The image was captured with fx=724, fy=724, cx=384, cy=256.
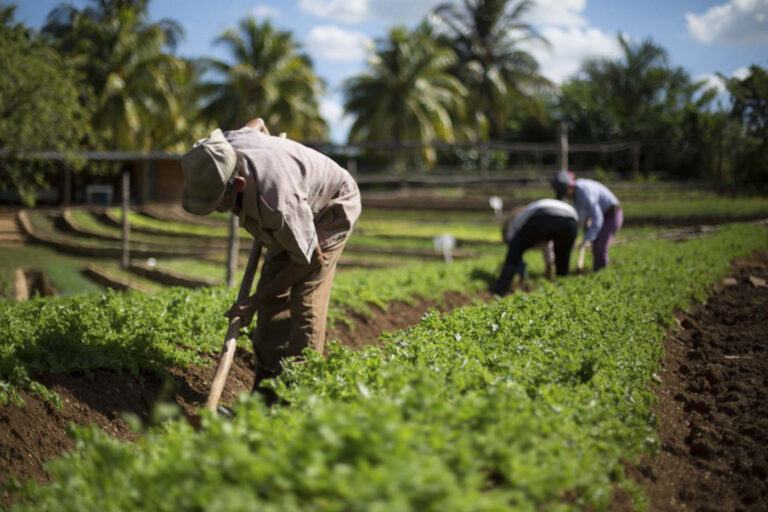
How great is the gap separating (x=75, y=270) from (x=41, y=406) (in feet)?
45.4

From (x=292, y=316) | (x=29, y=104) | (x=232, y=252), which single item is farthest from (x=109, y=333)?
(x=29, y=104)

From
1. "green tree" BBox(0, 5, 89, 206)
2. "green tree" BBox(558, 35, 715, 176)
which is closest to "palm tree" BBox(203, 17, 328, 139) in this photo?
"green tree" BBox(558, 35, 715, 176)

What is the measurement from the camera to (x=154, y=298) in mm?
6191

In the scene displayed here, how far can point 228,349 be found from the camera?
4.46 m

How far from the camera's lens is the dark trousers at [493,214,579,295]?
8.91 meters

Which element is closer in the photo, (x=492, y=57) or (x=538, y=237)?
(x=538, y=237)

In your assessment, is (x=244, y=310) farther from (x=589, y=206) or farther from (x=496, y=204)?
(x=496, y=204)

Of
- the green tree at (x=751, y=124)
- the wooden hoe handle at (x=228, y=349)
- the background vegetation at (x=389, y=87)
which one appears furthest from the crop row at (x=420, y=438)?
the background vegetation at (x=389, y=87)

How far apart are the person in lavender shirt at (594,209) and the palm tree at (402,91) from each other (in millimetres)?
26294

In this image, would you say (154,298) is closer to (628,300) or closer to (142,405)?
(142,405)

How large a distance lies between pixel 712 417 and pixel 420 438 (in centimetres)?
291

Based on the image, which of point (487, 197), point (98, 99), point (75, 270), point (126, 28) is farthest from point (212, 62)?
point (75, 270)

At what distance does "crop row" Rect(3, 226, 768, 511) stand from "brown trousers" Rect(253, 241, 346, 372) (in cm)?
42

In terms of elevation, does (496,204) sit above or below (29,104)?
below
